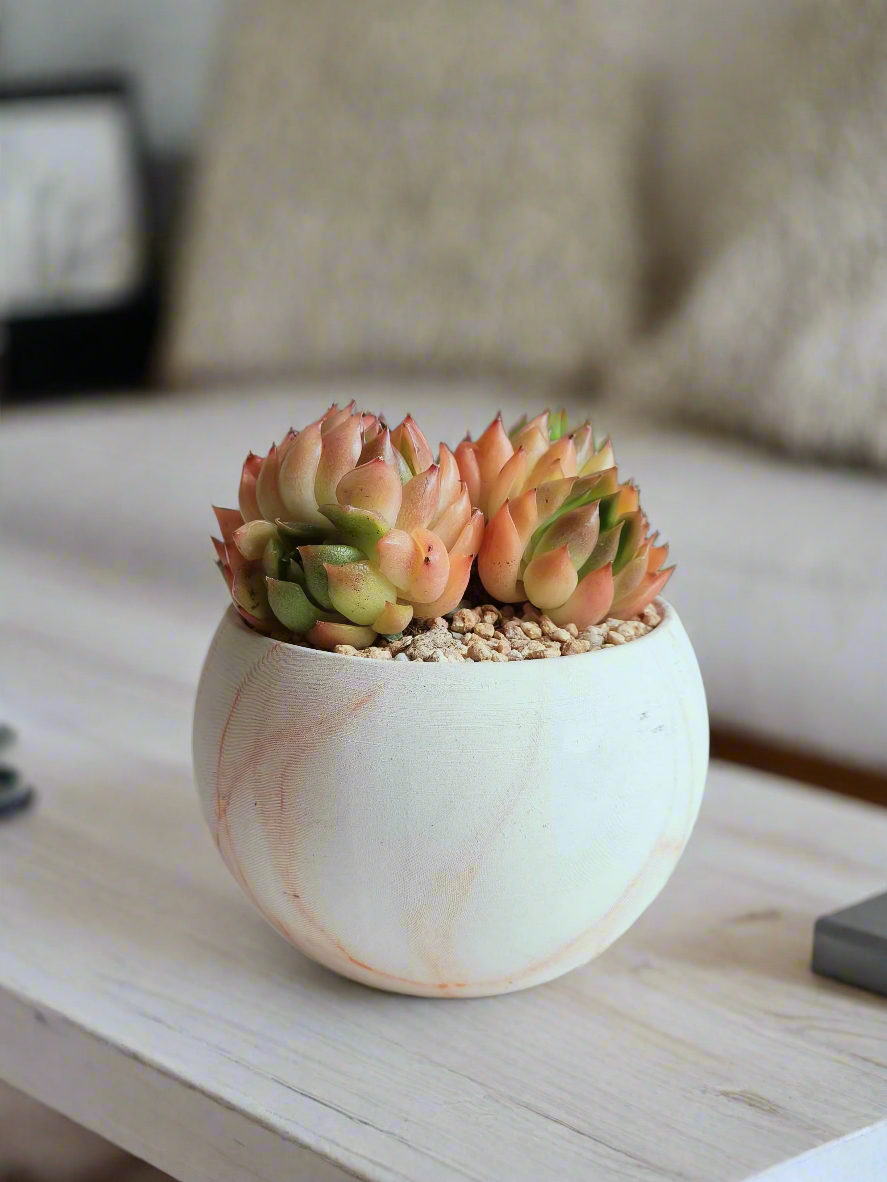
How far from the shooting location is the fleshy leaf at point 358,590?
486 millimetres

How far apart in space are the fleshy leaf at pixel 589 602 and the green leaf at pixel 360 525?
0.27 feet

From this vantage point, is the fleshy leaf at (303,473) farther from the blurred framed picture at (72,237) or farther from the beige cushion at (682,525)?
the blurred framed picture at (72,237)

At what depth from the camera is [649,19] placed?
1.90 metres

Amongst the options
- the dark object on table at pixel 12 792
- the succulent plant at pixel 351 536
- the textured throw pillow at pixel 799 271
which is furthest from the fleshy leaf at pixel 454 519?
the textured throw pillow at pixel 799 271

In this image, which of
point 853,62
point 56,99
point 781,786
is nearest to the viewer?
point 781,786

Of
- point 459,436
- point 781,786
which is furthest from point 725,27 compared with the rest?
point 781,786

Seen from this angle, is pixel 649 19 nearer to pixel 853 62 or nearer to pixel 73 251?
pixel 853 62

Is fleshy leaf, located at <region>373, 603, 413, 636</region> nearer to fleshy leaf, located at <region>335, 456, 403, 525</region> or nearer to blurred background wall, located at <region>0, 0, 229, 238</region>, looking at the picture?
fleshy leaf, located at <region>335, 456, 403, 525</region>

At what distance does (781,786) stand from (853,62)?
1035 millimetres

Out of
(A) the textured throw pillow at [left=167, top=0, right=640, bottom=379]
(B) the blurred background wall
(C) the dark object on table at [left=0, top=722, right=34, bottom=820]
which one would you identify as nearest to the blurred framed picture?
(B) the blurred background wall

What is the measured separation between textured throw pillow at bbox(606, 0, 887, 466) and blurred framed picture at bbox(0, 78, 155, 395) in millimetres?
1092

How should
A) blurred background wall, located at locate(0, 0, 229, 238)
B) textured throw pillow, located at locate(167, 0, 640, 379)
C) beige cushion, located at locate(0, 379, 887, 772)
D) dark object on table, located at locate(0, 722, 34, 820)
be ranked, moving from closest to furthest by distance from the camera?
dark object on table, located at locate(0, 722, 34, 820), beige cushion, located at locate(0, 379, 887, 772), textured throw pillow, located at locate(167, 0, 640, 379), blurred background wall, located at locate(0, 0, 229, 238)

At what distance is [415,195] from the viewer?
1.93 m

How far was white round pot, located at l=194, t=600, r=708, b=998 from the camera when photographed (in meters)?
0.48
